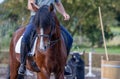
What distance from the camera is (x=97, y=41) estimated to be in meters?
53.7

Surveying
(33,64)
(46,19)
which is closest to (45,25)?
(46,19)

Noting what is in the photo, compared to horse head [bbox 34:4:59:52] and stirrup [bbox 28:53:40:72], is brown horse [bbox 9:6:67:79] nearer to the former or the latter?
horse head [bbox 34:4:59:52]

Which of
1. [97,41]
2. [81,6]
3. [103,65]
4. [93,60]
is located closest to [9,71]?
[103,65]

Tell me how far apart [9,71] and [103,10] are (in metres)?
20.7

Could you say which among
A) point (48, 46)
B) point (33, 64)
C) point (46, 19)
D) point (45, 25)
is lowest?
point (33, 64)

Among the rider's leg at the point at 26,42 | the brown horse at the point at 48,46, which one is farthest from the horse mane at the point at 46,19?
the rider's leg at the point at 26,42

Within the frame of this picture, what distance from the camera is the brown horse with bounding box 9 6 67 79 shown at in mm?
8695

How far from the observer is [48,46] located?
8.84 m

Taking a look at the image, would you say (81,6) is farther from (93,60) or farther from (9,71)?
(9,71)

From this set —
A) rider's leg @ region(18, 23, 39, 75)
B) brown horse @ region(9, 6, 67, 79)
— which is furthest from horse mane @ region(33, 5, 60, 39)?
rider's leg @ region(18, 23, 39, 75)

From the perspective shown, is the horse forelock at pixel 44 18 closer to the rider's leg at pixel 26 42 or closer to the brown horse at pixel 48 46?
the brown horse at pixel 48 46

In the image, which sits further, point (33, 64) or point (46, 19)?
point (33, 64)

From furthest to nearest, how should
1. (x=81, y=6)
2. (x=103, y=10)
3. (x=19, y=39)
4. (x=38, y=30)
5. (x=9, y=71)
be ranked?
1. (x=103, y=10)
2. (x=81, y=6)
3. (x=9, y=71)
4. (x=19, y=39)
5. (x=38, y=30)

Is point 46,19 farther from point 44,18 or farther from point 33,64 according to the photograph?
point 33,64
